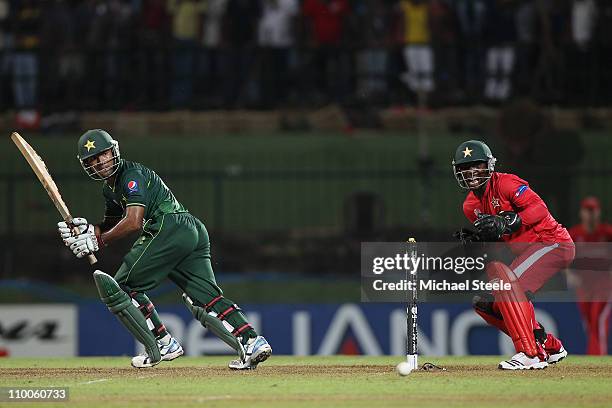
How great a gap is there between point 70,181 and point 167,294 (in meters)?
2.63

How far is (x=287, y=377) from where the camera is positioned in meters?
11.5

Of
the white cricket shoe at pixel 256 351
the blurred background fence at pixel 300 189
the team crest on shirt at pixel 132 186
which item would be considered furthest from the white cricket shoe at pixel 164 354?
the blurred background fence at pixel 300 189

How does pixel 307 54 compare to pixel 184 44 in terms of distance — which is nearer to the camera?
pixel 307 54

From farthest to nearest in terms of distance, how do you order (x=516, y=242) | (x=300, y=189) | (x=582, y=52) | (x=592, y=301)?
1. (x=582, y=52)
2. (x=300, y=189)
3. (x=592, y=301)
4. (x=516, y=242)

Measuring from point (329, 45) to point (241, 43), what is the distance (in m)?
1.33

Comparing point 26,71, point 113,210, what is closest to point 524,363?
point 113,210

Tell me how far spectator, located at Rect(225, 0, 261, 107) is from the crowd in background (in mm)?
15

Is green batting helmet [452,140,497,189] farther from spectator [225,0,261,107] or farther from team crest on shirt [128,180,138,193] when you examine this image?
spectator [225,0,261,107]

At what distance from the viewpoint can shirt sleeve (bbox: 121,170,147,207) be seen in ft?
38.3

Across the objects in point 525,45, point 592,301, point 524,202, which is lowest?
point 592,301

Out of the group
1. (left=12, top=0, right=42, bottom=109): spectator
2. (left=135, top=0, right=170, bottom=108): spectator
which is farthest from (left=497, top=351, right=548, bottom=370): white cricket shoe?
(left=12, top=0, right=42, bottom=109): spectator

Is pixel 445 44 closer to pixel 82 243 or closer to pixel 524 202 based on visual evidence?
pixel 524 202

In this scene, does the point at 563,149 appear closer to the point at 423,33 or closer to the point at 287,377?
the point at 423,33

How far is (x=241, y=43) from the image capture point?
69.4 feet
